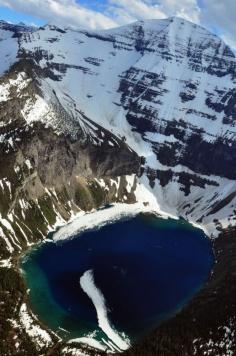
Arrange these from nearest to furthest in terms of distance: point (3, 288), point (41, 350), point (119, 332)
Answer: point (41, 350), point (119, 332), point (3, 288)

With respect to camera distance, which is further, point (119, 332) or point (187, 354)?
point (119, 332)

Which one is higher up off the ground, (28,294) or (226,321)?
(226,321)

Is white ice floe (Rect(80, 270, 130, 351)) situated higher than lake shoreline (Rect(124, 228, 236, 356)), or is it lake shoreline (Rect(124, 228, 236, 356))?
lake shoreline (Rect(124, 228, 236, 356))

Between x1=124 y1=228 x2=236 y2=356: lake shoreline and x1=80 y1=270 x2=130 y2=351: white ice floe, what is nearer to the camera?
x1=124 y1=228 x2=236 y2=356: lake shoreline

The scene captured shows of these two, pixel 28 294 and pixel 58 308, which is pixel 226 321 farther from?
pixel 28 294

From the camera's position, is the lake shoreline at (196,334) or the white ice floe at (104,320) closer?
the lake shoreline at (196,334)

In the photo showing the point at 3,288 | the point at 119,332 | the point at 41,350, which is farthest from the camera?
the point at 3,288

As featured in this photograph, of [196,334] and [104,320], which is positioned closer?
[196,334]

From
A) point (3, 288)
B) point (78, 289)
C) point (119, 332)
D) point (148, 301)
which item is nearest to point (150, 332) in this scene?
point (119, 332)

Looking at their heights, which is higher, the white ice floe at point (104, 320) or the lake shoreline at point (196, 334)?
the lake shoreline at point (196, 334)

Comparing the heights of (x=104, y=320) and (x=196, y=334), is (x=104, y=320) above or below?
below
